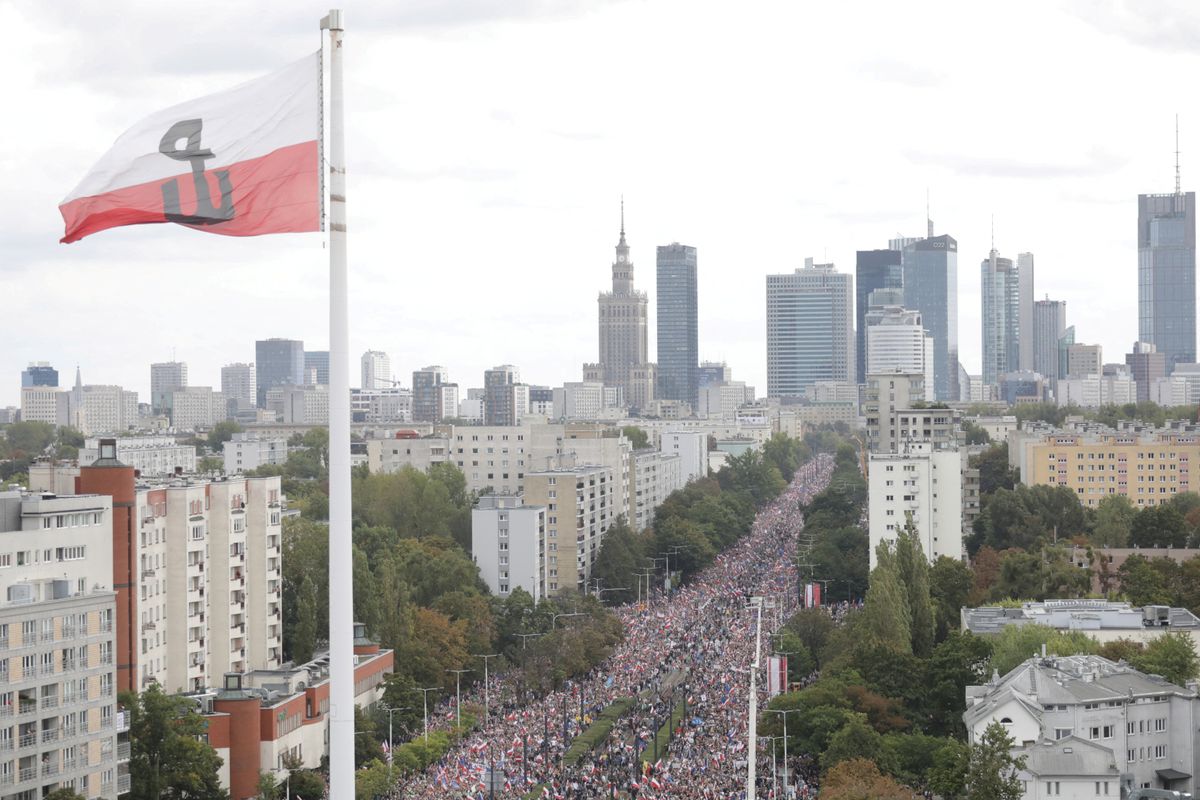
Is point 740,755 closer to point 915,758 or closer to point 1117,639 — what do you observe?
point 915,758

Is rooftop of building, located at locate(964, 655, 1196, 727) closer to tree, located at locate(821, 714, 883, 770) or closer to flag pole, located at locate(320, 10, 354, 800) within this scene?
tree, located at locate(821, 714, 883, 770)

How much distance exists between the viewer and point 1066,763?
35.8m

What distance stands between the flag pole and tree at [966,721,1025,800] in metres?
22.6

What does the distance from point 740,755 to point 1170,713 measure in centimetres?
1056

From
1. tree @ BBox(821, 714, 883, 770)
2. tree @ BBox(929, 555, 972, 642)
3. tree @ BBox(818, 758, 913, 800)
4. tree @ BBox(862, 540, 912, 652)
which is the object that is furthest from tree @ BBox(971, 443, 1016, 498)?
tree @ BBox(818, 758, 913, 800)

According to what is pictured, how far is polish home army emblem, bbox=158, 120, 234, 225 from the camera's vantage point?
40.3ft

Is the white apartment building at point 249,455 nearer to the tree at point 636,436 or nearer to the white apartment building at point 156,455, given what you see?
the white apartment building at point 156,455

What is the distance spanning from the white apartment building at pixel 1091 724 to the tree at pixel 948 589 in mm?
14523

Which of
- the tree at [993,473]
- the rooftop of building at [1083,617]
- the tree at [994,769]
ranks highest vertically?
the tree at [993,473]

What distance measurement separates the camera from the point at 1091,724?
39.0 metres

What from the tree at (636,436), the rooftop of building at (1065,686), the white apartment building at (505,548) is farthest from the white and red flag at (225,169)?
the tree at (636,436)

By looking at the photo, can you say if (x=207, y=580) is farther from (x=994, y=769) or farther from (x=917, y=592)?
(x=994, y=769)

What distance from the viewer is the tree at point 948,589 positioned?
57812mm

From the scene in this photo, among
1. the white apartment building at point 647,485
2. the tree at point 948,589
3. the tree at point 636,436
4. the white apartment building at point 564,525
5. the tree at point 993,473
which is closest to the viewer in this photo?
the tree at point 948,589
